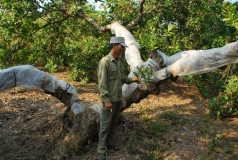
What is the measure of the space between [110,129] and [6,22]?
3169 millimetres

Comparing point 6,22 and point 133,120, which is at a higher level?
point 6,22

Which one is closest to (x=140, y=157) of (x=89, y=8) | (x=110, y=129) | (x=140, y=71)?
(x=110, y=129)

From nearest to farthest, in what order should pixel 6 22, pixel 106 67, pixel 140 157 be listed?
pixel 106 67 → pixel 140 157 → pixel 6 22

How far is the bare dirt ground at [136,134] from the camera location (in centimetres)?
448

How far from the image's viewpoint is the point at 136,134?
199 inches

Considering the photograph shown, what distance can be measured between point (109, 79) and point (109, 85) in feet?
0.31

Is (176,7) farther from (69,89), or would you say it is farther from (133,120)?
(69,89)

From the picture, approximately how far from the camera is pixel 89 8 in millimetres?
8203

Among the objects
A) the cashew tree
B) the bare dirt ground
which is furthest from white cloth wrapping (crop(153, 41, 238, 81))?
the bare dirt ground

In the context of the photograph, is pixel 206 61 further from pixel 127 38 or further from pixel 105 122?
pixel 127 38

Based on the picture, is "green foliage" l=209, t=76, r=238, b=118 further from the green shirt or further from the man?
the green shirt

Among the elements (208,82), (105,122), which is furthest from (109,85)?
(208,82)

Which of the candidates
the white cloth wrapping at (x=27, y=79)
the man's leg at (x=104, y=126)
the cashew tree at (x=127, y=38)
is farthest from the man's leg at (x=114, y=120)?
the white cloth wrapping at (x=27, y=79)

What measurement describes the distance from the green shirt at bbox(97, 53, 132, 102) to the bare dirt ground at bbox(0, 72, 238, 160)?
1103mm
